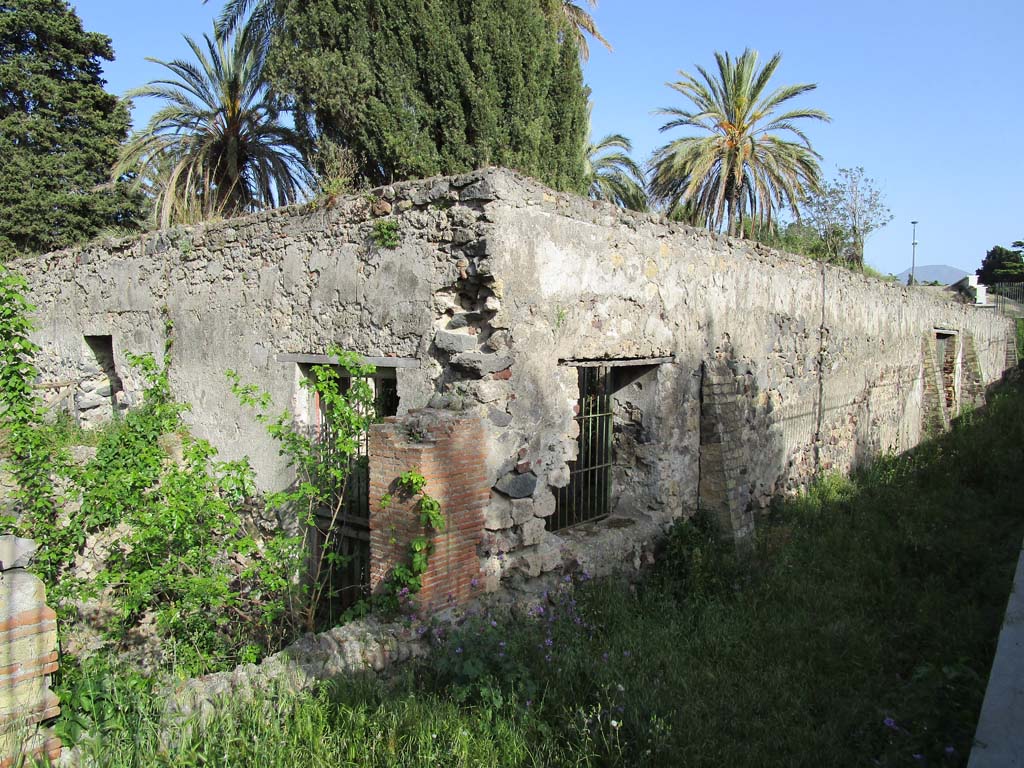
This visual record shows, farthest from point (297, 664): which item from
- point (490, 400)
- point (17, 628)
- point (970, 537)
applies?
point (970, 537)

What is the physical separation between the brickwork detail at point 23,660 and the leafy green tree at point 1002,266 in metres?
49.8

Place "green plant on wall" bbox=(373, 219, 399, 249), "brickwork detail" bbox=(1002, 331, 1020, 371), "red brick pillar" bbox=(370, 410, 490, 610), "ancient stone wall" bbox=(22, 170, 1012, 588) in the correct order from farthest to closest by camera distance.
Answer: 1. "brickwork detail" bbox=(1002, 331, 1020, 371)
2. "green plant on wall" bbox=(373, 219, 399, 249)
3. "ancient stone wall" bbox=(22, 170, 1012, 588)
4. "red brick pillar" bbox=(370, 410, 490, 610)

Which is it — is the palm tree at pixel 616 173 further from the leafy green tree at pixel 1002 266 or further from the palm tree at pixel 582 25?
the leafy green tree at pixel 1002 266

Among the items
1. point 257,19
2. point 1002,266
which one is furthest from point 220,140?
point 1002,266

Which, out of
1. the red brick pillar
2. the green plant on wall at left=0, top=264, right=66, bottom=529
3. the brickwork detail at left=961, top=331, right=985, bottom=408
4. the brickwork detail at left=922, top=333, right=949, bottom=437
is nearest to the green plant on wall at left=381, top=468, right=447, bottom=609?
the red brick pillar

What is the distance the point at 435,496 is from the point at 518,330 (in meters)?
1.34

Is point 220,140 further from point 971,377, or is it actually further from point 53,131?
point 971,377

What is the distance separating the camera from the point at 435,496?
14.1 feet

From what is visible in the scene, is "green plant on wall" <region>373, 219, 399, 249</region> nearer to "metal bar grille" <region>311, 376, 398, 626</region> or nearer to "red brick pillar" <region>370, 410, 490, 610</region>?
"metal bar grille" <region>311, 376, 398, 626</region>

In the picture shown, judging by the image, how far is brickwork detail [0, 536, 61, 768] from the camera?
9.14ft

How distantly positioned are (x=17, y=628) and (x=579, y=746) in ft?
8.67

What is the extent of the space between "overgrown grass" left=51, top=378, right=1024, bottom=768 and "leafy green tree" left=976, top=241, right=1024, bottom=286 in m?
44.4

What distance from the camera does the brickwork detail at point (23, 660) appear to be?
9.14ft

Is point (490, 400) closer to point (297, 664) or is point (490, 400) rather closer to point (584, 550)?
→ point (584, 550)
